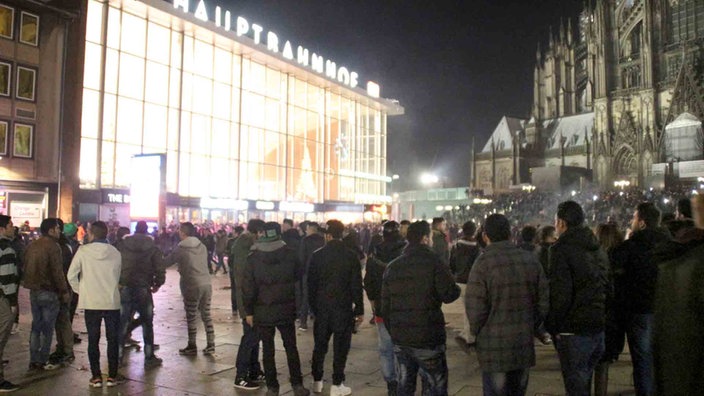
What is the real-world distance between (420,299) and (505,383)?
35.8 inches

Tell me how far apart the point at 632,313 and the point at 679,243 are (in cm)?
242

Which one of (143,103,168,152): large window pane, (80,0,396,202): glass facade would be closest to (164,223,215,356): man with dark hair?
(80,0,396,202): glass facade

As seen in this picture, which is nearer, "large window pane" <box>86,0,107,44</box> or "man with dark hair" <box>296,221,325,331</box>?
"man with dark hair" <box>296,221,325,331</box>

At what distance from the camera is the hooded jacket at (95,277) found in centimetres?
638

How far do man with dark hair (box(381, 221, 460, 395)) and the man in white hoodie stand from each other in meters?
3.83

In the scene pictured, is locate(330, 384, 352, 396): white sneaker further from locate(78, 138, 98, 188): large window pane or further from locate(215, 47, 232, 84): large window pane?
locate(215, 47, 232, 84): large window pane

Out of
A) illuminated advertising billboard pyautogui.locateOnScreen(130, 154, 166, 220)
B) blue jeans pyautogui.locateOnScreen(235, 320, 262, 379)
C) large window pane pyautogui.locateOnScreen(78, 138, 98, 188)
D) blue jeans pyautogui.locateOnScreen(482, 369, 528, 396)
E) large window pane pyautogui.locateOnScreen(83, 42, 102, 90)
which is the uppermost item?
large window pane pyautogui.locateOnScreen(83, 42, 102, 90)

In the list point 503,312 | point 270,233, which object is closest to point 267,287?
point 270,233

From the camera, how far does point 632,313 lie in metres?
5.18

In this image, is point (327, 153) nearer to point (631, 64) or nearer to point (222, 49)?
point (222, 49)

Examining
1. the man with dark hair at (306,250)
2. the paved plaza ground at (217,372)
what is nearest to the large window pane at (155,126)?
the paved plaza ground at (217,372)

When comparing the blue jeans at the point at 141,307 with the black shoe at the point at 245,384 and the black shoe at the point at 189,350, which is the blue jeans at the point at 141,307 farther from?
the black shoe at the point at 245,384

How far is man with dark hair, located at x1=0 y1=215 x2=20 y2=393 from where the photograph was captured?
20.2ft

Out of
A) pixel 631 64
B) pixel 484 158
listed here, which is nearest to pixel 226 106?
pixel 631 64
